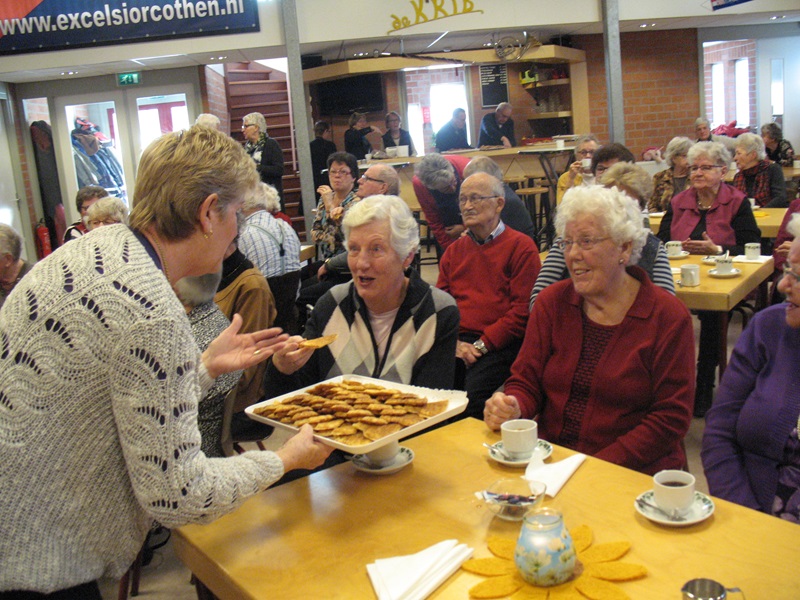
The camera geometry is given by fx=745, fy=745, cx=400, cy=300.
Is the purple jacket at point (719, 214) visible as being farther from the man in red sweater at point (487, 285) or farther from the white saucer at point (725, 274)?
the man in red sweater at point (487, 285)

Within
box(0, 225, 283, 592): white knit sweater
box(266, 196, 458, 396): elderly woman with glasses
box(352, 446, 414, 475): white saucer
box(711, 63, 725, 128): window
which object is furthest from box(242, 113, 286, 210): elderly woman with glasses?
box(711, 63, 725, 128): window

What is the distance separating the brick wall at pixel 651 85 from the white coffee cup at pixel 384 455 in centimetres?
1035

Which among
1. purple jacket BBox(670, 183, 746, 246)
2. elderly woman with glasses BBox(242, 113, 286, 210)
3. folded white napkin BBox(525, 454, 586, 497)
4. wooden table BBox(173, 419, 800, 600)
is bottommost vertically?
wooden table BBox(173, 419, 800, 600)

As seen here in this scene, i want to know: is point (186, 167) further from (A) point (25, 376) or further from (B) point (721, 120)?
(B) point (721, 120)

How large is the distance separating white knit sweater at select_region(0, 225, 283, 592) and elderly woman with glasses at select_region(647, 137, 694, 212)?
17.2 ft

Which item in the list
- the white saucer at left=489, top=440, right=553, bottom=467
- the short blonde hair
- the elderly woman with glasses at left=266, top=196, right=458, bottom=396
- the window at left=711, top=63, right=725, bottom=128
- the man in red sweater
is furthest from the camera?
the window at left=711, top=63, right=725, bottom=128

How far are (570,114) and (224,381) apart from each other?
9995mm

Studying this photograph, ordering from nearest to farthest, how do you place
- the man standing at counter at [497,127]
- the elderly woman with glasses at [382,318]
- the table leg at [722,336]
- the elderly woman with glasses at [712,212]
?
1. the elderly woman with glasses at [382,318]
2. the table leg at [722,336]
3. the elderly woman with glasses at [712,212]
4. the man standing at counter at [497,127]

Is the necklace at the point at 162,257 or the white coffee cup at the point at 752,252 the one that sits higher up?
the necklace at the point at 162,257

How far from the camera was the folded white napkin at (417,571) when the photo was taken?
133cm

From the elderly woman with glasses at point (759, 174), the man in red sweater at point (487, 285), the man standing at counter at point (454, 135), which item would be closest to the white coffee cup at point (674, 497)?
the man in red sweater at point (487, 285)

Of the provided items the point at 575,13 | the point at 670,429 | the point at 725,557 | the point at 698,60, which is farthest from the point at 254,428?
the point at 698,60

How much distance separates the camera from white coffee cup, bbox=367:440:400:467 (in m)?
1.85

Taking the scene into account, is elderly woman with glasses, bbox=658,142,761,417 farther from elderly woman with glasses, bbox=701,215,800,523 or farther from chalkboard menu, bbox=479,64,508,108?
chalkboard menu, bbox=479,64,508,108
